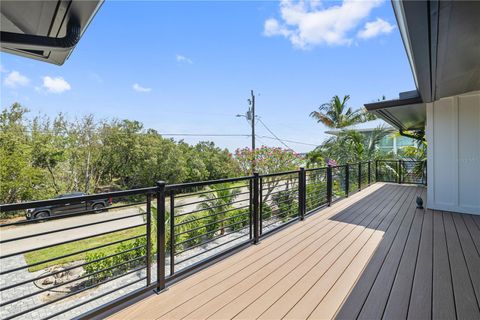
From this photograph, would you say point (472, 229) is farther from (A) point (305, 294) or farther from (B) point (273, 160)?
(B) point (273, 160)

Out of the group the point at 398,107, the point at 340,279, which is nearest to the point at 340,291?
the point at 340,279

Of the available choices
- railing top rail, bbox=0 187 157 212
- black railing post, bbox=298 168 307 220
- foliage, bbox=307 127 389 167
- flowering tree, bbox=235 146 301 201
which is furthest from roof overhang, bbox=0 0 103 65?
foliage, bbox=307 127 389 167

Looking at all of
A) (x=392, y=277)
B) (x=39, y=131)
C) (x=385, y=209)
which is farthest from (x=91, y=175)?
(x=392, y=277)

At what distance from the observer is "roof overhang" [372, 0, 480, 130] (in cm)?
177

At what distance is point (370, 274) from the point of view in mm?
2414

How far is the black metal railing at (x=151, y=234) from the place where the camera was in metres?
1.77

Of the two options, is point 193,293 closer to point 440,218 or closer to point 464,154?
point 440,218

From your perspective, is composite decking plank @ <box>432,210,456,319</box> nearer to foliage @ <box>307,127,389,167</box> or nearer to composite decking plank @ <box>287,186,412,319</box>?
composite decking plank @ <box>287,186,412,319</box>

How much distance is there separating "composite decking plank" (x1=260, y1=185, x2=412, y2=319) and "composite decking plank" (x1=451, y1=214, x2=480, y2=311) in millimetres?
1022

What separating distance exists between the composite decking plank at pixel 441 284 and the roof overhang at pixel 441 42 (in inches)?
83.1

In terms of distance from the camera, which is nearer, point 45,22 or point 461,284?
point 45,22

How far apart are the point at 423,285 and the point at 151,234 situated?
2508 millimetres

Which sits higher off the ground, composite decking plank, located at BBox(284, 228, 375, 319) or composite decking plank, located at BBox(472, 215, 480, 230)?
Answer: composite decking plank, located at BBox(472, 215, 480, 230)

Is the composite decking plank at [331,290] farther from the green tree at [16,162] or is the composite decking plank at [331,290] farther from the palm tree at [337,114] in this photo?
the green tree at [16,162]
